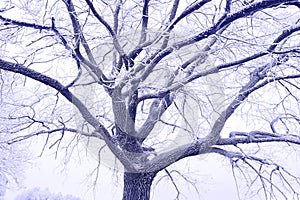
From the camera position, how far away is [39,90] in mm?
6605

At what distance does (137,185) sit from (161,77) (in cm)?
170

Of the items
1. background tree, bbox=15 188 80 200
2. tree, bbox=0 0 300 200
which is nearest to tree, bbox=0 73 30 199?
background tree, bbox=15 188 80 200

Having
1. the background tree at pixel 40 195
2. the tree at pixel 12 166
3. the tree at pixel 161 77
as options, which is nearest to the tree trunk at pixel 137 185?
the tree at pixel 161 77

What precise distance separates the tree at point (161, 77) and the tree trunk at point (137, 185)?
15mm

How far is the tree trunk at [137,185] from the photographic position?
19.5ft

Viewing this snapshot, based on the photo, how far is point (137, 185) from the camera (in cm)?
594

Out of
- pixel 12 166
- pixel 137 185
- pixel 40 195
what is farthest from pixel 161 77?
pixel 12 166

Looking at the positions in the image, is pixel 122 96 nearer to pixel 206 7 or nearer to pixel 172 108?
pixel 172 108

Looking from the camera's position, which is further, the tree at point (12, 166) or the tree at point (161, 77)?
the tree at point (12, 166)

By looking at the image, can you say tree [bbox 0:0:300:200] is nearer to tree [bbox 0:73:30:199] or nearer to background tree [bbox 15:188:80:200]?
background tree [bbox 15:188:80:200]

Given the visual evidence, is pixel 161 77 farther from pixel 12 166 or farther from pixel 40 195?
pixel 12 166

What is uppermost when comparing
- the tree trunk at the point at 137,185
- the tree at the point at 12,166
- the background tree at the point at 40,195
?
the tree at the point at 12,166

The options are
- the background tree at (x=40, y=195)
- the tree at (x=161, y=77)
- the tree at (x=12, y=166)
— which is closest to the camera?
the tree at (x=161, y=77)

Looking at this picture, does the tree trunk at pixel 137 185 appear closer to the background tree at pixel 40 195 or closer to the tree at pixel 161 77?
the tree at pixel 161 77
